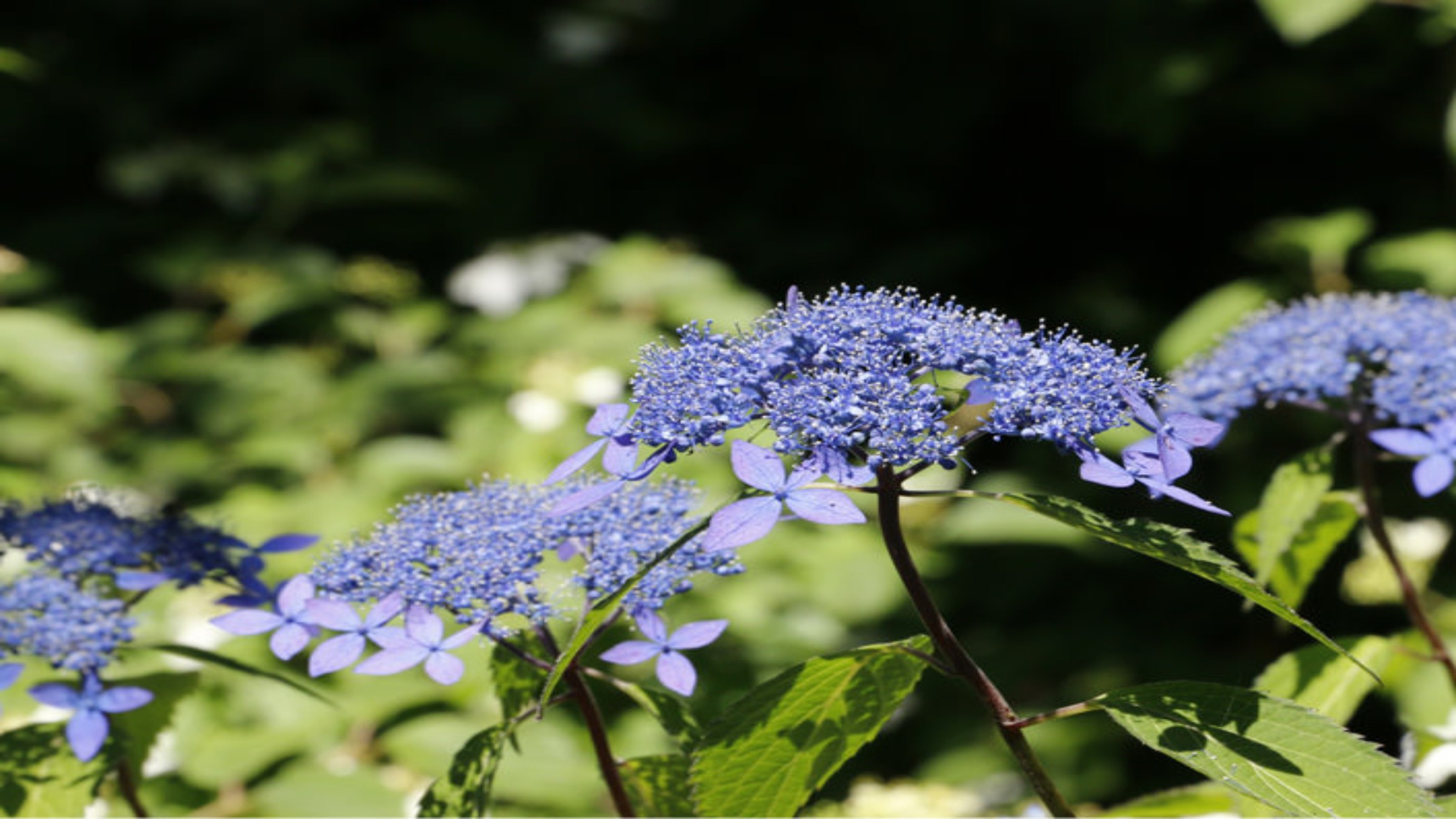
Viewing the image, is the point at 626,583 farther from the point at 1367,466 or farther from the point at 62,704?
the point at 1367,466

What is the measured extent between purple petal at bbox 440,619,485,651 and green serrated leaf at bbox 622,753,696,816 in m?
0.21

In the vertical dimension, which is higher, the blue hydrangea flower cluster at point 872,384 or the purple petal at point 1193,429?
the blue hydrangea flower cluster at point 872,384

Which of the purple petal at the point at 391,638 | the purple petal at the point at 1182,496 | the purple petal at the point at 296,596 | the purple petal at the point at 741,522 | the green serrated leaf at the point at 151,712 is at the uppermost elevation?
the green serrated leaf at the point at 151,712

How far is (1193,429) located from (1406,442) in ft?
1.16

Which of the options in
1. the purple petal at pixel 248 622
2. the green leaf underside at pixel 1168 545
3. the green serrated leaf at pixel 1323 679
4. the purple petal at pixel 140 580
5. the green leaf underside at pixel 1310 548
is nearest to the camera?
the green leaf underside at pixel 1168 545

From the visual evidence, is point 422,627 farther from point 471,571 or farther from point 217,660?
point 217,660

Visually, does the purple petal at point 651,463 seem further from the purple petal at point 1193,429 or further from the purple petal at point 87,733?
the purple petal at point 87,733

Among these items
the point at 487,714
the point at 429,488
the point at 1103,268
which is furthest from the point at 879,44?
the point at 487,714

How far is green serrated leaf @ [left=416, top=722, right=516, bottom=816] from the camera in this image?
2.92 ft

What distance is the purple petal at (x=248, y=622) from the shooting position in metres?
0.92

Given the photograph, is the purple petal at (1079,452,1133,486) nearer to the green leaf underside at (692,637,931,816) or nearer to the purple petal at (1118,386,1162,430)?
the purple petal at (1118,386,1162,430)

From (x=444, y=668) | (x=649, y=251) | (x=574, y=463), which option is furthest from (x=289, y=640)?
(x=649, y=251)

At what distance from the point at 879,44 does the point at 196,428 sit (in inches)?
87.9

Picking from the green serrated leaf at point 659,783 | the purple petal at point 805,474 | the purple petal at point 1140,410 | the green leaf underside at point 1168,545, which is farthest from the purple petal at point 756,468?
the green serrated leaf at point 659,783
